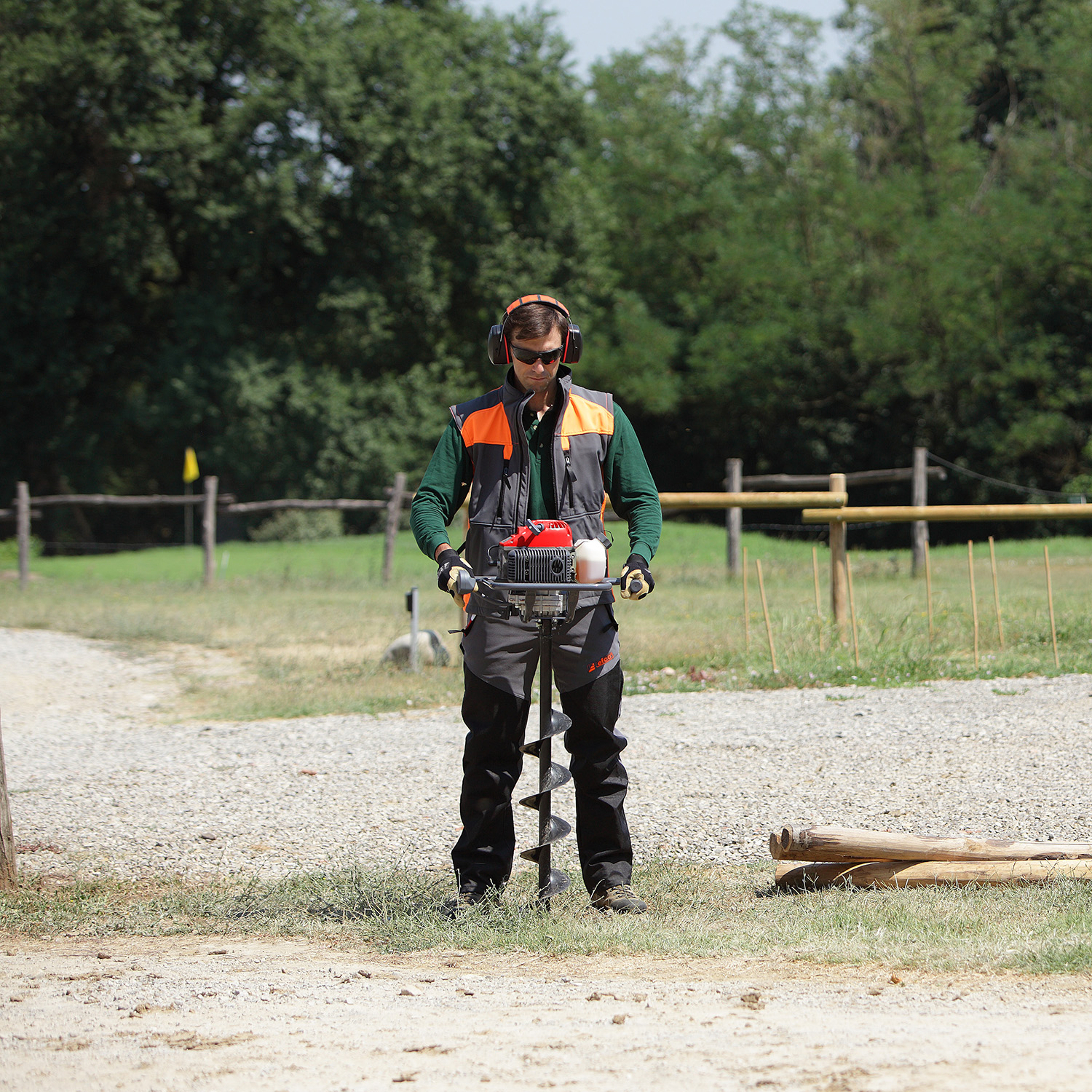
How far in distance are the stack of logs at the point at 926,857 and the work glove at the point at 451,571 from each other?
5.07 ft

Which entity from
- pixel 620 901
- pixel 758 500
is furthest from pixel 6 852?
pixel 758 500

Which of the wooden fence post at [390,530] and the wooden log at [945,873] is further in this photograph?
the wooden fence post at [390,530]

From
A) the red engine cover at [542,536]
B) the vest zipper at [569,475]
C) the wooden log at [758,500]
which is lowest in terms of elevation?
the red engine cover at [542,536]

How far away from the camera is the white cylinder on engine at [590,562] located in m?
4.00

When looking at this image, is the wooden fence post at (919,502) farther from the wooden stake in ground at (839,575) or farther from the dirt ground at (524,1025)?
the dirt ground at (524,1025)

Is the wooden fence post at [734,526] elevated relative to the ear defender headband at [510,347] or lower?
lower

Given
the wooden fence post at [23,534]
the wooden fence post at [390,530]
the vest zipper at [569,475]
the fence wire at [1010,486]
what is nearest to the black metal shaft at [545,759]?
the vest zipper at [569,475]

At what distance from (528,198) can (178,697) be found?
2587cm

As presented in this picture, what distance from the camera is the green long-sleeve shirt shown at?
14.0 ft

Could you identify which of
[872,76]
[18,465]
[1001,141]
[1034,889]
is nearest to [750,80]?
[872,76]

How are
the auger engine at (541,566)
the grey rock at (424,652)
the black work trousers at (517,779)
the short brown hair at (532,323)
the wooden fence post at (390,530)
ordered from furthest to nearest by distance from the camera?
the wooden fence post at (390,530)
the grey rock at (424,652)
the black work trousers at (517,779)
the short brown hair at (532,323)
the auger engine at (541,566)

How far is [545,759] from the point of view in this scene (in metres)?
4.39

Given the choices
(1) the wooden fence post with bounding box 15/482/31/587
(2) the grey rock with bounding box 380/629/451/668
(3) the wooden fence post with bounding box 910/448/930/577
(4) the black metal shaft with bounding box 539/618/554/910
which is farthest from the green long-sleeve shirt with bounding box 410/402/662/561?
(1) the wooden fence post with bounding box 15/482/31/587

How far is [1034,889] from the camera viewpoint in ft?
14.8
